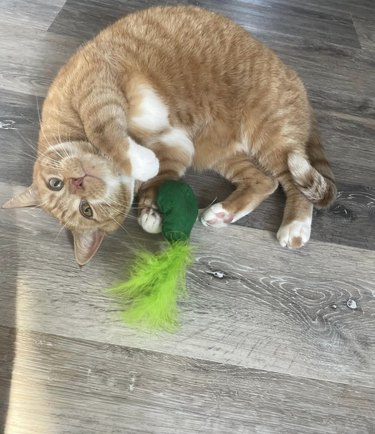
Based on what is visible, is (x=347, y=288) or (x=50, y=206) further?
(x=347, y=288)

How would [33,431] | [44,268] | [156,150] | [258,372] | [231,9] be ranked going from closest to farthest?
[33,431] → [258,372] → [44,268] → [156,150] → [231,9]

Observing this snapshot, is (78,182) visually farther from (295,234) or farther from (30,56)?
(30,56)

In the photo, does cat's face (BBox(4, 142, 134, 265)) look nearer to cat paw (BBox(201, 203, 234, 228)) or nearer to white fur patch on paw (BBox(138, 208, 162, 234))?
white fur patch on paw (BBox(138, 208, 162, 234))

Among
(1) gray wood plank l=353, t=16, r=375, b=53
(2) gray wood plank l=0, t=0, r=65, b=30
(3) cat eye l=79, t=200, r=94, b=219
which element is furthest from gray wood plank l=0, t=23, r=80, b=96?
(1) gray wood plank l=353, t=16, r=375, b=53

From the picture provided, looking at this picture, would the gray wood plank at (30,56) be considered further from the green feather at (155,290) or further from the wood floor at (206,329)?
the green feather at (155,290)

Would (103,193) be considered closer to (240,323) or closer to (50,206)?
(50,206)

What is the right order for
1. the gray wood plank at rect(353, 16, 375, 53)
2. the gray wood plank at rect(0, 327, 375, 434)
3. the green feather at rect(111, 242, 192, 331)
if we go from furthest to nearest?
1. the gray wood plank at rect(353, 16, 375, 53)
2. the green feather at rect(111, 242, 192, 331)
3. the gray wood plank at rect(0, 327, 375, 434)

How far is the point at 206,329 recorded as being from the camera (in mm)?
1505

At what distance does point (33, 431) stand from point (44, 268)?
1.75 ft

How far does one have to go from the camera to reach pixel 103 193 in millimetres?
1492

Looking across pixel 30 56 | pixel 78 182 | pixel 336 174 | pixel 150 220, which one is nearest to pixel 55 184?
pixel 78 182

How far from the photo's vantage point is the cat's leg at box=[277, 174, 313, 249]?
166 cm

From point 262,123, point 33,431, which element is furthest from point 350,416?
point 262,123

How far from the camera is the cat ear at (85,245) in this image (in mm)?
1502
